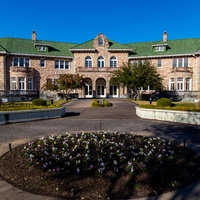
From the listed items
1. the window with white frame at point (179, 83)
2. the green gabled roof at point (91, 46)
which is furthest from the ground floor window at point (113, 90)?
the window with white frame at point (179, 83)

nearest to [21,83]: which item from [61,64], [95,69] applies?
[61,64]

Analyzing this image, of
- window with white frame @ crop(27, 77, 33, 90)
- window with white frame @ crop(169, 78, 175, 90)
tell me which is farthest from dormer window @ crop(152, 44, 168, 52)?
window with white frame @ crop(27, 77, 33, 90)

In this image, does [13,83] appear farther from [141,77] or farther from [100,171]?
[100,171]

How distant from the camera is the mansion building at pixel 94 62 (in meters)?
35.4

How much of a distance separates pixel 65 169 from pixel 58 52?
126ft

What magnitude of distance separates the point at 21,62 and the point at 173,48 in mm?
31443

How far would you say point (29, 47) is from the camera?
1547 inches

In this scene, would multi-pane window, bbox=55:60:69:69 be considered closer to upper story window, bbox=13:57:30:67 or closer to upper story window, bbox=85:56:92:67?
upper story window, bbox=85:56:92:67

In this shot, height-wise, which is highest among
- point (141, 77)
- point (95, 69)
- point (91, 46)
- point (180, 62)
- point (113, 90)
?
point (91, 46)

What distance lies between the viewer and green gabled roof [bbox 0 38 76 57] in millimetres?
37156

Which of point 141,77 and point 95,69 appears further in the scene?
point 95,69

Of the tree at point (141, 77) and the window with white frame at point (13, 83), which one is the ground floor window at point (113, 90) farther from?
the window with white frame at point (13, 83)

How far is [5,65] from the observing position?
35.4 meters

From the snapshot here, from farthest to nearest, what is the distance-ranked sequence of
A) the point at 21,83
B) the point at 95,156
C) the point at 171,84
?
the point at 171,84 → the point at 21,83 → the point at 95,156
